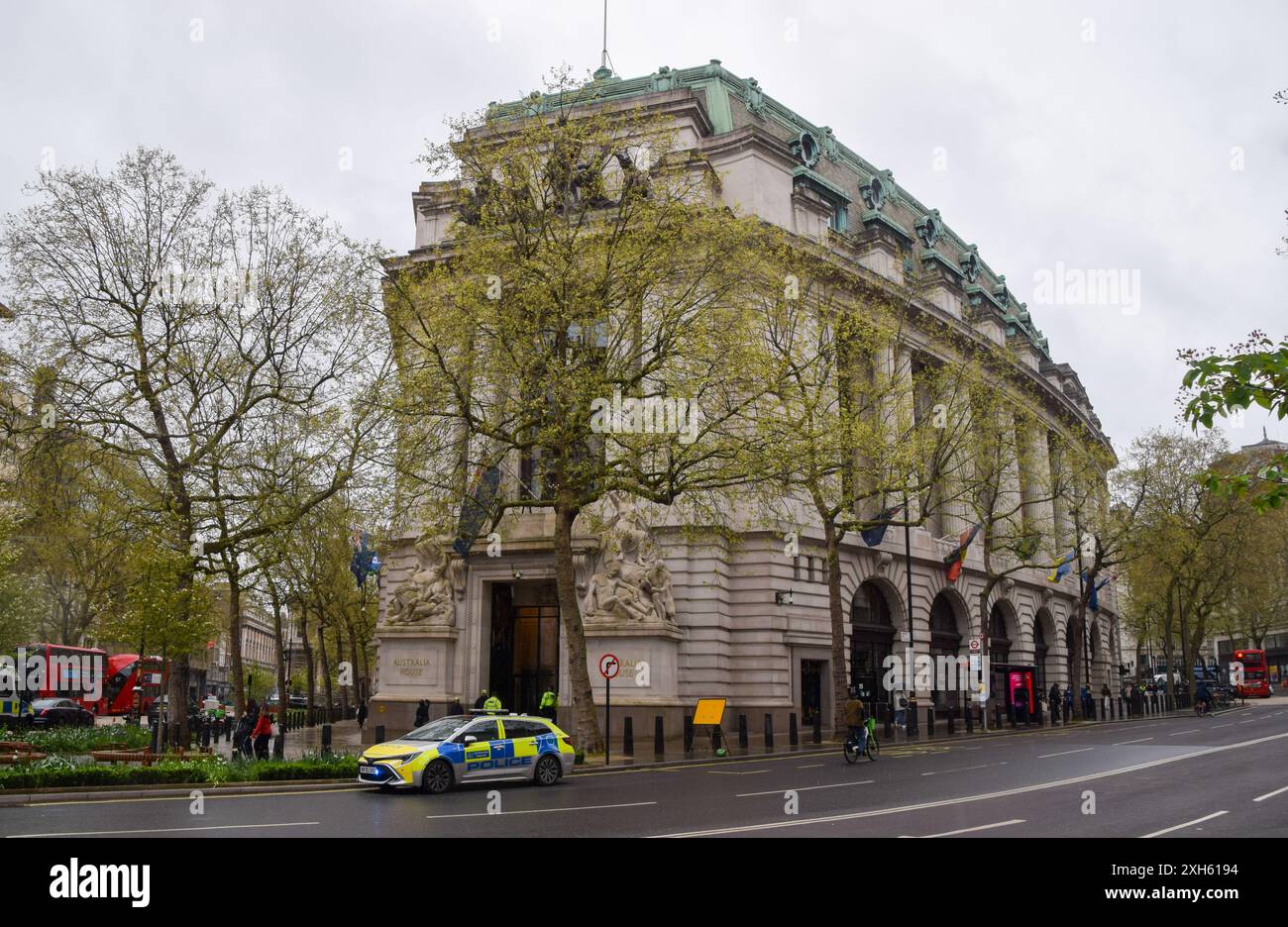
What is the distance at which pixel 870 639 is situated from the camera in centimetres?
4225

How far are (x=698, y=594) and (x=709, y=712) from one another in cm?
610

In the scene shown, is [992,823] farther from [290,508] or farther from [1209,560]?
[1209,560]

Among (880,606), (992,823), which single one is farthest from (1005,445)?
(992,823)

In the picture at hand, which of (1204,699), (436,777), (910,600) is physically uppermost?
(910,600)

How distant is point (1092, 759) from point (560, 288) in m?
17.5

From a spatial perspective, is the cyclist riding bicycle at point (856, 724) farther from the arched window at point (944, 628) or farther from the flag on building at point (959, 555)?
the arched window at point (944, 628)

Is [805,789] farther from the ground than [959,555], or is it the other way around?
[959,555]

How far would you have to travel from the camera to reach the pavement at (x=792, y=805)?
12.8 m

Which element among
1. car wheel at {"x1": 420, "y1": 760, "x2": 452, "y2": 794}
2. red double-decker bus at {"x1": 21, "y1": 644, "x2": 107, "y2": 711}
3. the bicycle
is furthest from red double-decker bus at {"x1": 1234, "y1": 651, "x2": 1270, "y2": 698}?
red double-decker bus at {"x1": 21, "y1": 644, "x2": 107, "y2": 711}

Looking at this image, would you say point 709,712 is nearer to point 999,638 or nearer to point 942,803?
point 942,803

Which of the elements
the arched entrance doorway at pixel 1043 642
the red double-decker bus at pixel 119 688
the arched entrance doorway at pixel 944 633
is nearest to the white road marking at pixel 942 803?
the arched entrance doorway at pixel 944 633

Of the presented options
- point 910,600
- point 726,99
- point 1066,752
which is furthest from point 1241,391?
point 726,99

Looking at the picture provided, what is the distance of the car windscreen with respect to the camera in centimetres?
1969

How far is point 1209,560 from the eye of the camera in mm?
61750
